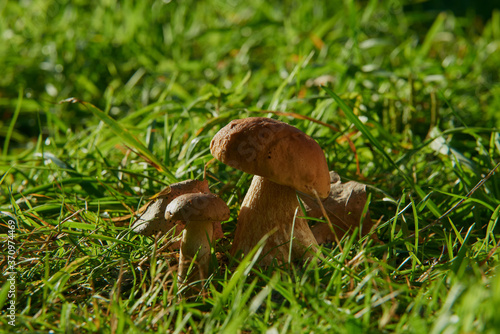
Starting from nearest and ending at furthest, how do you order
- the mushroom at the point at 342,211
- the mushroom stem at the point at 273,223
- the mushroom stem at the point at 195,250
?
1. the mushroom stem at the point at 195,250
2. the mushroom stem at the point at 273,223
3. the mushroom at the point at 342,211

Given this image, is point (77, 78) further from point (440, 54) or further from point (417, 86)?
point (440, 54)

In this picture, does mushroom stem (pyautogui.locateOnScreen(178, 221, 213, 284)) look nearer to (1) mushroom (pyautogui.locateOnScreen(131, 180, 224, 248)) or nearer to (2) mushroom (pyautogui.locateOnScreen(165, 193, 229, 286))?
(2) mushroom (pyautogui.locateOnScreen(165, 193, 229, 286))

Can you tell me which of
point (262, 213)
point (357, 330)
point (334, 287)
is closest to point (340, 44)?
point (262, 213)

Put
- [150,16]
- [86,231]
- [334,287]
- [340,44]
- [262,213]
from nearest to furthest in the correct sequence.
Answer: [334,287] → [262,213] → [86,231] → [340,44] → [150,16]

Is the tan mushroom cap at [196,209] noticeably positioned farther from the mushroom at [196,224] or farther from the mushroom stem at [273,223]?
the mushroom stem at [273,223]

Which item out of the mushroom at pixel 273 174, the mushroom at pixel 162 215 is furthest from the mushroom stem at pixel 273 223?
the mushroom at pixel 162 215

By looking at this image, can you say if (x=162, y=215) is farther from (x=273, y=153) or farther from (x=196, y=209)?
(x=273, y=153)
